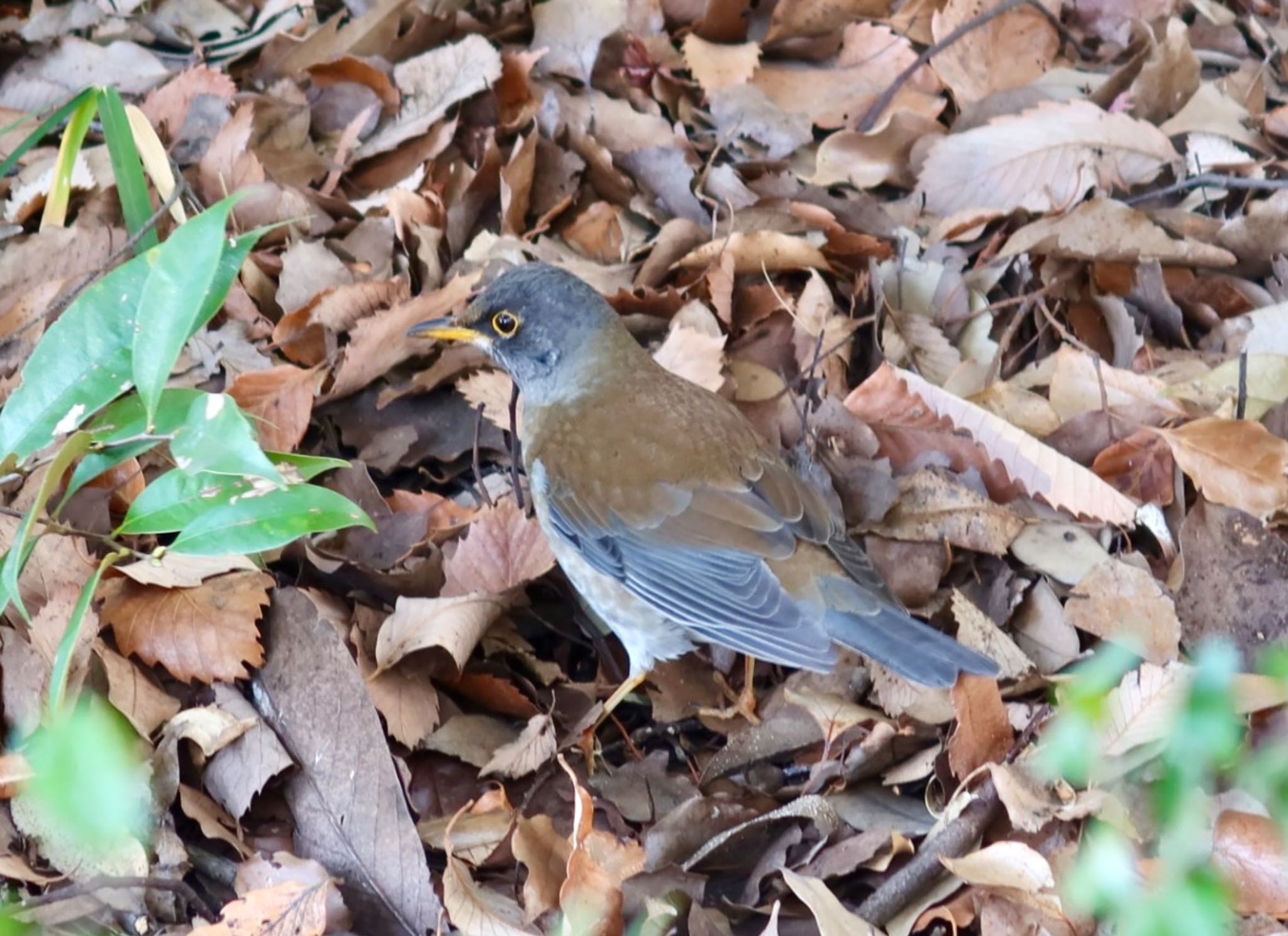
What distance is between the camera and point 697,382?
4.31 m

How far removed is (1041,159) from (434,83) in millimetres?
2427

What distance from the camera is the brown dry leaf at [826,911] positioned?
2825mm

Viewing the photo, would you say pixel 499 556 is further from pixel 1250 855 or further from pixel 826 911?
pixel 1250 855

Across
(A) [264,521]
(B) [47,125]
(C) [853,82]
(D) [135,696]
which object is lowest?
(D) [135,696]

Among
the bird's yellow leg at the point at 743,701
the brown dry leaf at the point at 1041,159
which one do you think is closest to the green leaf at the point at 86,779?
the bird's yellow leg at the point at 743,701

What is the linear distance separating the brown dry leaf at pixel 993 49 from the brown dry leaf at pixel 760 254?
1.25m

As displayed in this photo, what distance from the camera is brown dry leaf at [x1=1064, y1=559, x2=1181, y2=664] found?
3.45 metres

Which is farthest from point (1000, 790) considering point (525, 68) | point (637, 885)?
point (525, 68)

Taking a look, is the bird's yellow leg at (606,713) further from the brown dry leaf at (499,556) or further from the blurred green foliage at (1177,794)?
the blurred green foliage at (1177,794)

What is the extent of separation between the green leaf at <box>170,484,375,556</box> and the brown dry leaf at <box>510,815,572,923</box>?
0.89m

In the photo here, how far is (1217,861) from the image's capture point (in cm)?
233

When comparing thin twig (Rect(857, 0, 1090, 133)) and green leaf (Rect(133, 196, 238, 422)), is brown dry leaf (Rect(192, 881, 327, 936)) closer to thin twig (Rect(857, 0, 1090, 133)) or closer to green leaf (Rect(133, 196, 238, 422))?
green leaf (Rect(133, 196, 238, 422))

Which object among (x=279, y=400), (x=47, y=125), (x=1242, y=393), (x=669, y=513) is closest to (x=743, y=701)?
(x=669, y=513)

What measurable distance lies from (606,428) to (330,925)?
1.61 meters
